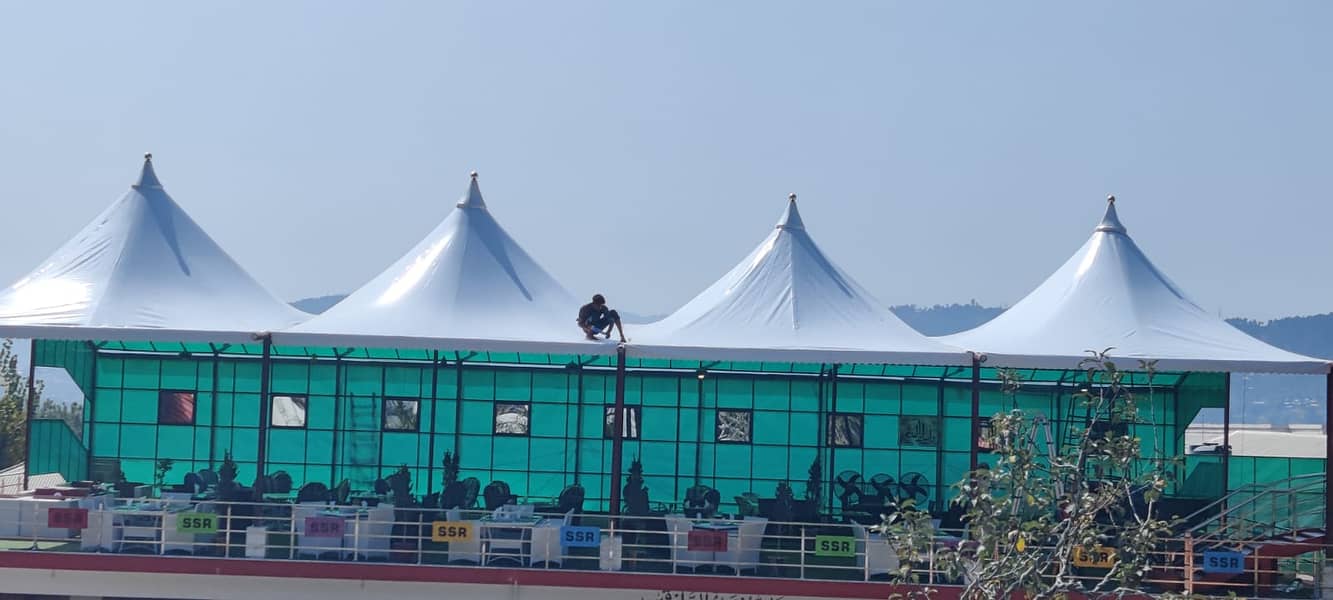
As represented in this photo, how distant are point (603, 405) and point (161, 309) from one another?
7381mm

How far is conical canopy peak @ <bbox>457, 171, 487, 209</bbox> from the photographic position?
851 inches

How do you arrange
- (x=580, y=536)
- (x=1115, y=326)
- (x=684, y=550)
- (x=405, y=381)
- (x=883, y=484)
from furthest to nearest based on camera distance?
(x=405, y=381)
(x=883, y=484)
(x=1115, y=326)
(x=684, y=550)
(x=580, y=536)

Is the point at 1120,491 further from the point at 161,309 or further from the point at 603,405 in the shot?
the point at 603,405

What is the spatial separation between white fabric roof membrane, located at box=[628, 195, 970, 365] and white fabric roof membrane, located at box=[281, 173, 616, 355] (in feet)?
4.01

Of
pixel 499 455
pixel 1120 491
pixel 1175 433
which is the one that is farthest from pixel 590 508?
pixel 1120 491

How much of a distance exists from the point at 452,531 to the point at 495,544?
53cm

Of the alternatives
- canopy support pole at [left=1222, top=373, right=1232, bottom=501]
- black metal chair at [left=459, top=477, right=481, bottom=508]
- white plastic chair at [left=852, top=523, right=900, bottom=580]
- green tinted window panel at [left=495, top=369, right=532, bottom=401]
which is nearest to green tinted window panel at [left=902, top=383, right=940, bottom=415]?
canopy support pole at [left=1222, top=373, right=1232, bottom=501]

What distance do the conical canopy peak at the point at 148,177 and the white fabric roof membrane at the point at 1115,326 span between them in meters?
11.3

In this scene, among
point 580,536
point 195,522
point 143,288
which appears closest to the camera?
point 580,536

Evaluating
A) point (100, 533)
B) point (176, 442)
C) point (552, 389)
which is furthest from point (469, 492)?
point (176, 442)

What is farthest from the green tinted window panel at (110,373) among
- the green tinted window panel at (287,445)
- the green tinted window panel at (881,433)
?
the green tinted window panel at (881,433)

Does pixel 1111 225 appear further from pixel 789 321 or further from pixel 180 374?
pixel 180 374

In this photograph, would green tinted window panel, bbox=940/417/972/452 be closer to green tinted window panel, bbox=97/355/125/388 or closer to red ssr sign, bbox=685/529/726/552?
red ssr sign, bbox=685/529/726/552

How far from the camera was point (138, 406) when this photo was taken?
2477 centimetres
